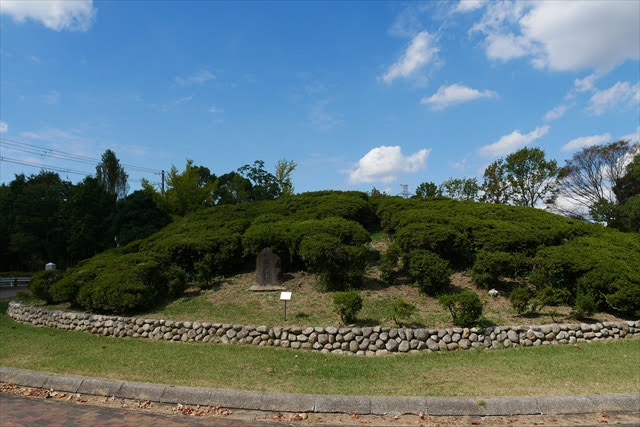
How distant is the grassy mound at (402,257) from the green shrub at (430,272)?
0.09 ft

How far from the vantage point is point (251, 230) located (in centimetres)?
1327

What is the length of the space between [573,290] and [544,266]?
90 centimetres

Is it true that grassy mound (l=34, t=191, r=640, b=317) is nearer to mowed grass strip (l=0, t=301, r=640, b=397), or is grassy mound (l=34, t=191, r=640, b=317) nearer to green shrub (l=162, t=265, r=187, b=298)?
green shrub (l=162, t=265, r=187, b=298)

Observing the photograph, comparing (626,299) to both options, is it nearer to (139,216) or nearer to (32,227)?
(139,216)

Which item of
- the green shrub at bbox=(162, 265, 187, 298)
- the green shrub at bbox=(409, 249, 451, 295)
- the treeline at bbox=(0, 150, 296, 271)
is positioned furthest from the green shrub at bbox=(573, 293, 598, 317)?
the treeline at bbox=(0, 150, 296, 271)

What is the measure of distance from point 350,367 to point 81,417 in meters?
4.09

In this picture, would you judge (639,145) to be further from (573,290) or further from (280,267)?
(280,267)

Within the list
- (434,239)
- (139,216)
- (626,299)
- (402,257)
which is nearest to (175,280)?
(402,257)

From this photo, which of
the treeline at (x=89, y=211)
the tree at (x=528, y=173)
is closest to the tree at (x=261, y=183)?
the treeline at (x=89, y=211)

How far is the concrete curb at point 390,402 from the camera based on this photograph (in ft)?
16.7

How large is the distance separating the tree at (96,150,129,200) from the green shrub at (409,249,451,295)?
138 ft

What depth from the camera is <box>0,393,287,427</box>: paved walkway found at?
4.78 metres

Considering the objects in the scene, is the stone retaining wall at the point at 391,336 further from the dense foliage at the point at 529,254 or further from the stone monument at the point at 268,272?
the stone monument at the point at 268,272

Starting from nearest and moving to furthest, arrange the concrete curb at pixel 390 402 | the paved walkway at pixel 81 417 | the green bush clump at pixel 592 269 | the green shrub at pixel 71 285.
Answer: the paved walkway at pixel 81 417
the concrete curb at pixel 390 402
the green bush clump at pixel 592 269
the green shrub at pixel 71 285
